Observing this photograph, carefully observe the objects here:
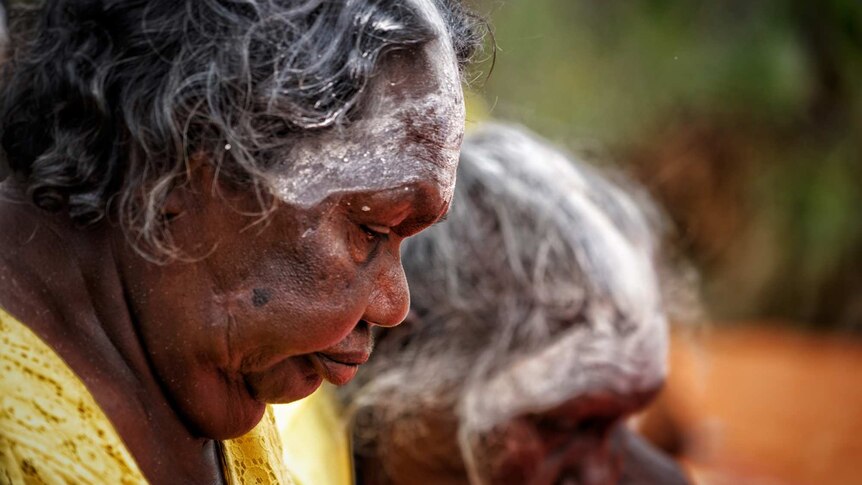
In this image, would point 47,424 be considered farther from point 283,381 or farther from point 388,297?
point 388,297

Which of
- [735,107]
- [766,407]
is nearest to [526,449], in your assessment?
[766,407]

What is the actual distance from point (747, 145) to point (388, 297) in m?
8.93

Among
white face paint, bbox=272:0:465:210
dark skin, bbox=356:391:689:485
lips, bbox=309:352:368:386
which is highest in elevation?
white face paint, bbox=272:0:465:210

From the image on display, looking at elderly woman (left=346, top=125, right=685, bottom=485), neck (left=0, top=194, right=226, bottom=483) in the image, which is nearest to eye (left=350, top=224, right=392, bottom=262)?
neck (left=0, top=194, right=226, bottom=483)

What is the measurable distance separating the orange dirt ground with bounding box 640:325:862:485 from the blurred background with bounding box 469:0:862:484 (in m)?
0.02

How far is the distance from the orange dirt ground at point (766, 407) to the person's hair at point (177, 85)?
15.8 ft

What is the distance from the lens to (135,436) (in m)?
1.63

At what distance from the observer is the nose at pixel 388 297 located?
1.69m

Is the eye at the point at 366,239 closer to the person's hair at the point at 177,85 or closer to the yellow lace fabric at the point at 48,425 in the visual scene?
the person's hair at the point at 177,85

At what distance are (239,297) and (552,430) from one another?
6.11 feet

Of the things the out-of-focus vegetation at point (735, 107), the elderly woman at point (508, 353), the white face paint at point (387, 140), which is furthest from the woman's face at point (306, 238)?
the out-of-focus vegetation at point (735, 107)

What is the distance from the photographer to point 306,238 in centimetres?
158

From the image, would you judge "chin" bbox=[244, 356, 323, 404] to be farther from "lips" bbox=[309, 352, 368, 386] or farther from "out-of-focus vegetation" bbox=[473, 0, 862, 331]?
"out-of-focus vegetation" bbox=[473, 0, 862, 331]

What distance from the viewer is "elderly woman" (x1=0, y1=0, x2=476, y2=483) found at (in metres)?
1.52
